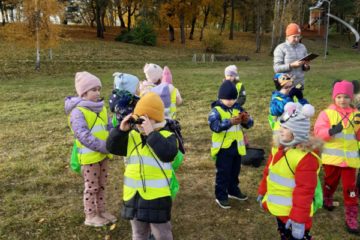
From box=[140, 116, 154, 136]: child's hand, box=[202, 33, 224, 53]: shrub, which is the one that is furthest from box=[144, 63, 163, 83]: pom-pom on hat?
box=[202, 33, 224, 53]: shrub

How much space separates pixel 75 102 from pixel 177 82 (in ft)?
45.5

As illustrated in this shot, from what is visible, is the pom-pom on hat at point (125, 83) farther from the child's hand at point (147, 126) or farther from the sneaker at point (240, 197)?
the sneaker at point (240, 197)

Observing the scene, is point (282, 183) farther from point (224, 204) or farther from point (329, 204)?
point (329, 204)

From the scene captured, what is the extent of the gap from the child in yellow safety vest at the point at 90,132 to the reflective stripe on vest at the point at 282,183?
204cm

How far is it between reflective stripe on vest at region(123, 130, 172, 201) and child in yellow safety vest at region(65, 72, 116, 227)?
116 cm

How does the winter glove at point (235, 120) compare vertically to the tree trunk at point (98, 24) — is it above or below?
below

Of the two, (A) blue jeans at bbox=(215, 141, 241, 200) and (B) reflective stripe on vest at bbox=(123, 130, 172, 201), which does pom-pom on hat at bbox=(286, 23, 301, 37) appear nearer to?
(A) blue jeans at bbox=(215, 141, 241, 200)

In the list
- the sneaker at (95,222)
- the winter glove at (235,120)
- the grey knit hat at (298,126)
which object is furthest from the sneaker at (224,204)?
the grey knit hat at (298,126)

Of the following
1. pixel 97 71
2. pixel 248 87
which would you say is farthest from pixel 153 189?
pixel 97 71

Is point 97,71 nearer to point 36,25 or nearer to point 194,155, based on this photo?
point 36,25

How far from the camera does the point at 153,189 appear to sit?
3393 mm

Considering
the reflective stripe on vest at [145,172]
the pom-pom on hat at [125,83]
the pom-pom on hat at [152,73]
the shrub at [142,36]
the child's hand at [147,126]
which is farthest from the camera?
the shrub at [142,36]

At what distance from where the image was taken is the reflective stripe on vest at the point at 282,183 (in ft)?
11.0

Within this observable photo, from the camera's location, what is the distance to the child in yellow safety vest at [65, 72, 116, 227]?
4.47m
